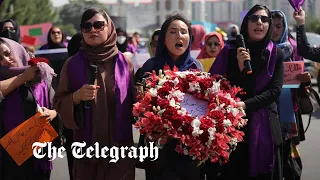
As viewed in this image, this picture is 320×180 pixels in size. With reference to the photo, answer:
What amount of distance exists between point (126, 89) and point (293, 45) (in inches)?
112

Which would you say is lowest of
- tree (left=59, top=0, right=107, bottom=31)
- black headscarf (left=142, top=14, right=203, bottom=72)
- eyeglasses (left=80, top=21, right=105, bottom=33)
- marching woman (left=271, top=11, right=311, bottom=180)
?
tree (left=59, top=0, right=107, bottom=31)

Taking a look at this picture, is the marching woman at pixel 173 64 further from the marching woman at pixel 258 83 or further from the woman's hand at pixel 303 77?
the woman's hand at pixel 303 77

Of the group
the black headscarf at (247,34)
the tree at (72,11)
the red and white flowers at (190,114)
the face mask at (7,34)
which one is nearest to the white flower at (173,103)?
the red and white flowers at (190,114)

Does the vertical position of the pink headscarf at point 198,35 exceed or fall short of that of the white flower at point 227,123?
it exceeds it

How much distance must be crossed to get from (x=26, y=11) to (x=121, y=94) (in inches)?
1922

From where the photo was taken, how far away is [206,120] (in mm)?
3889

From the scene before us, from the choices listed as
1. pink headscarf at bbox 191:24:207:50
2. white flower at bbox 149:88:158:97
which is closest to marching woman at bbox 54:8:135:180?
white flower at bbox 149:88:158:97

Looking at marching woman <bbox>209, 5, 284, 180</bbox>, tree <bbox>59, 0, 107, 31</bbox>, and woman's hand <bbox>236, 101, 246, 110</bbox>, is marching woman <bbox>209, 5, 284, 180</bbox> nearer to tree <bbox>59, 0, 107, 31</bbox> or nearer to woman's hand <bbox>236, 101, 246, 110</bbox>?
woman's hand <bbox>236, 101, 246, 110</bbox>

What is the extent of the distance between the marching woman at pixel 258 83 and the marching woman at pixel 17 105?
4.50 ft

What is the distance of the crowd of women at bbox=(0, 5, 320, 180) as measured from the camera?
4.17 m

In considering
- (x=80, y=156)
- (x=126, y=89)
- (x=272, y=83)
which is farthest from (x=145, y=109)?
(x=272, y=83)

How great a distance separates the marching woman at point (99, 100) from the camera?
416 centimetres

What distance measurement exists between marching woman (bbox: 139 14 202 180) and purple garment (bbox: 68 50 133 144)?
0.57 ft

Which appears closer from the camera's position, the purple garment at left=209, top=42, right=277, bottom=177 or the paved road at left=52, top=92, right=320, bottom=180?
the purple garment at left=209, top=42, right=277, bottom=177
